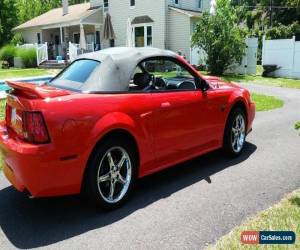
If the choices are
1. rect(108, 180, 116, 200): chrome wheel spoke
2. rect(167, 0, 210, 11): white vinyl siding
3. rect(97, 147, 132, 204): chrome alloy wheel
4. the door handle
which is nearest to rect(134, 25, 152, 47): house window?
rect(167, 0, 210, 11): white vinyl siding

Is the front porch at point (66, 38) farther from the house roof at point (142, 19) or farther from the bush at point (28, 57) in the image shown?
the house roof at point (142, 19)

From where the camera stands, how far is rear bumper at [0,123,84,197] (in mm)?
3580

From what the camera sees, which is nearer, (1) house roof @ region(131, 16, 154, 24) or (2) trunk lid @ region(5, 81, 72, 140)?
(2) trunk lid @ region(5, 81, 72, 140)

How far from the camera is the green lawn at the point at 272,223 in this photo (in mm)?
3381

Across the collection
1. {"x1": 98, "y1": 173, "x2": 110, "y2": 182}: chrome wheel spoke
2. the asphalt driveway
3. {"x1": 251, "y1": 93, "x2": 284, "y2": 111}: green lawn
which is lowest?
{"x1": 251, "y1": 93, "x2": 284, "y2": 111}: green lawn

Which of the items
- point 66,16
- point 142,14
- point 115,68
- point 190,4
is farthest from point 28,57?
point 115,68

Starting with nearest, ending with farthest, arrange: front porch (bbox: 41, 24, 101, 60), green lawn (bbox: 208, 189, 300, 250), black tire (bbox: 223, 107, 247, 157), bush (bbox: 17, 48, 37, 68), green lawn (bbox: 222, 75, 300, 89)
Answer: green lawn (bbox: 208, 189, 300, 250) < black tire (bbox: 223, 107, 247, 157) < green lawn (bbox: 222, 75, 300, 89) < bush (bbox: 17, 48, 37, 68) < front porch (bbox: 41, 24, 101, 60)

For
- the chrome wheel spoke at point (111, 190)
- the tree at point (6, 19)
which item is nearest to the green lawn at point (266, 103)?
the chrome wheel spoke at point (111, 190)

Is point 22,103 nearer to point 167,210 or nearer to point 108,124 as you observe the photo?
point 108,124

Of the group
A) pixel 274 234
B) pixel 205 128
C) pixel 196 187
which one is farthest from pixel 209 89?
pixel 274 234

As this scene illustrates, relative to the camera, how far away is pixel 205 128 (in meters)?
5.34

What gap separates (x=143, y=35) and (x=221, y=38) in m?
9.78

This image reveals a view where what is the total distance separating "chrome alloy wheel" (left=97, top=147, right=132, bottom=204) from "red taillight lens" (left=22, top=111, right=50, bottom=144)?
710 mm

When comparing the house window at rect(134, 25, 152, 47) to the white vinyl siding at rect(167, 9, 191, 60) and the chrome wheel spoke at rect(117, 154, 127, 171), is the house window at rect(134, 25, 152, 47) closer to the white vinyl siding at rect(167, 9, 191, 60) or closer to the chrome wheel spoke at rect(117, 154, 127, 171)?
the white vinyl siding at rect(167, 9, 191, 60)
